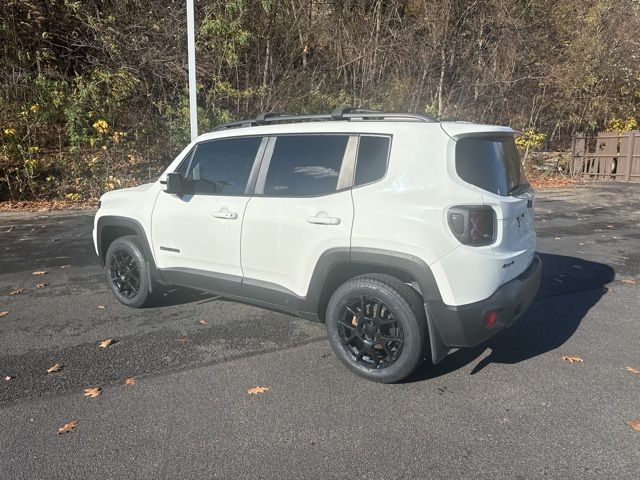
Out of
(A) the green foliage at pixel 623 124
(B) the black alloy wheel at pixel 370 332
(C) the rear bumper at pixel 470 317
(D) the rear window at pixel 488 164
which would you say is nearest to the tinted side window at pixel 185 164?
(B) the black alloy wheel at pixel 370 332

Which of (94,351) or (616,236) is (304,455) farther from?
(616,236)

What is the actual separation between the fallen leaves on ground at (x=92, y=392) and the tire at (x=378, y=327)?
164cm

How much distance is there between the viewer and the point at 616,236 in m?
9.09

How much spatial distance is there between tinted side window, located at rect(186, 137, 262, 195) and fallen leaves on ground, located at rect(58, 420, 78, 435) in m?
2.04

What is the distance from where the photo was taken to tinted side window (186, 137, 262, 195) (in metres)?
4.18

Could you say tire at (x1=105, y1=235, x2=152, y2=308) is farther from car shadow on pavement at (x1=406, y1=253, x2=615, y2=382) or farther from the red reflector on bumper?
the red reflector on bumper

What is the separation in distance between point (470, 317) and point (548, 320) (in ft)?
6.74

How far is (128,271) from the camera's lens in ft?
16.7

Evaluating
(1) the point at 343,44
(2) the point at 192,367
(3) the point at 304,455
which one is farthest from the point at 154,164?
(3) the point at 304,455

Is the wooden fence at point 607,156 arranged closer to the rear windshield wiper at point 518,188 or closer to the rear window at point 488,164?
the rear windshield wiper at point 518,188

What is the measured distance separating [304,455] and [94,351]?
220cm

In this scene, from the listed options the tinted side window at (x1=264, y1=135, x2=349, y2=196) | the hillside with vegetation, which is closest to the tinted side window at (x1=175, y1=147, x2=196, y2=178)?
the tinted side window at (x1=264, y1=135, x2=349, y2=196)

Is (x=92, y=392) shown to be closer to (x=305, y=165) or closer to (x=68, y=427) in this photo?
(x=68, y=427)

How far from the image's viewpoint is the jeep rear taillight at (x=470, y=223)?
10.2 ft
